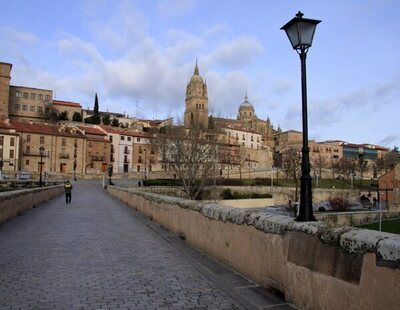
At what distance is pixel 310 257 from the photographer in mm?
4891

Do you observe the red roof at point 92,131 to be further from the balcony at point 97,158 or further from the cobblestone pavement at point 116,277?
the cobblestone pavement at point 116,277

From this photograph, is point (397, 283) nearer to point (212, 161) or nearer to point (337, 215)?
point (337, 215)

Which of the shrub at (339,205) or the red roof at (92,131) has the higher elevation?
the red roof at (92,131)

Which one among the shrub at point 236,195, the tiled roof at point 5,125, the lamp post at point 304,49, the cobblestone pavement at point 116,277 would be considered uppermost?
the tiled roof at point 5,125

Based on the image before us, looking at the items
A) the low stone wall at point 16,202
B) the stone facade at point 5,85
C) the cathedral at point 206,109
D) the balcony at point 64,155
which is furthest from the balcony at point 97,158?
the low stone wall at point 16,202

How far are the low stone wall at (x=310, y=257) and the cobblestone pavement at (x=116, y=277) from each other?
1.02 feet

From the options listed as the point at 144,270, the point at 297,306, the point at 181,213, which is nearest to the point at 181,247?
the point at 181,213

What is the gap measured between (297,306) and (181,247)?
208 inches

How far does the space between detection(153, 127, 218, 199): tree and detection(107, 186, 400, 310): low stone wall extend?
4043 cm

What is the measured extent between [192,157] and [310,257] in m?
45.5

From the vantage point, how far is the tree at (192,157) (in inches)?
1977

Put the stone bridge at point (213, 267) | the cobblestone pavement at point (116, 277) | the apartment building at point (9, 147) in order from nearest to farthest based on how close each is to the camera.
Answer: the stone bridge at point (213, 267)
the cobblestone pavement at point (116, 277)
the apartment building at point (9, 147)

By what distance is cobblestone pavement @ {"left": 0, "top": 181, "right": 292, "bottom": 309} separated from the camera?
560 cm

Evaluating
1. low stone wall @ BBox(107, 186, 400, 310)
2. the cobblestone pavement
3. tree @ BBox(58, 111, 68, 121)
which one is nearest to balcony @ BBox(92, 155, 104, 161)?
tree @ BBox(58, 111, 68, 121)
